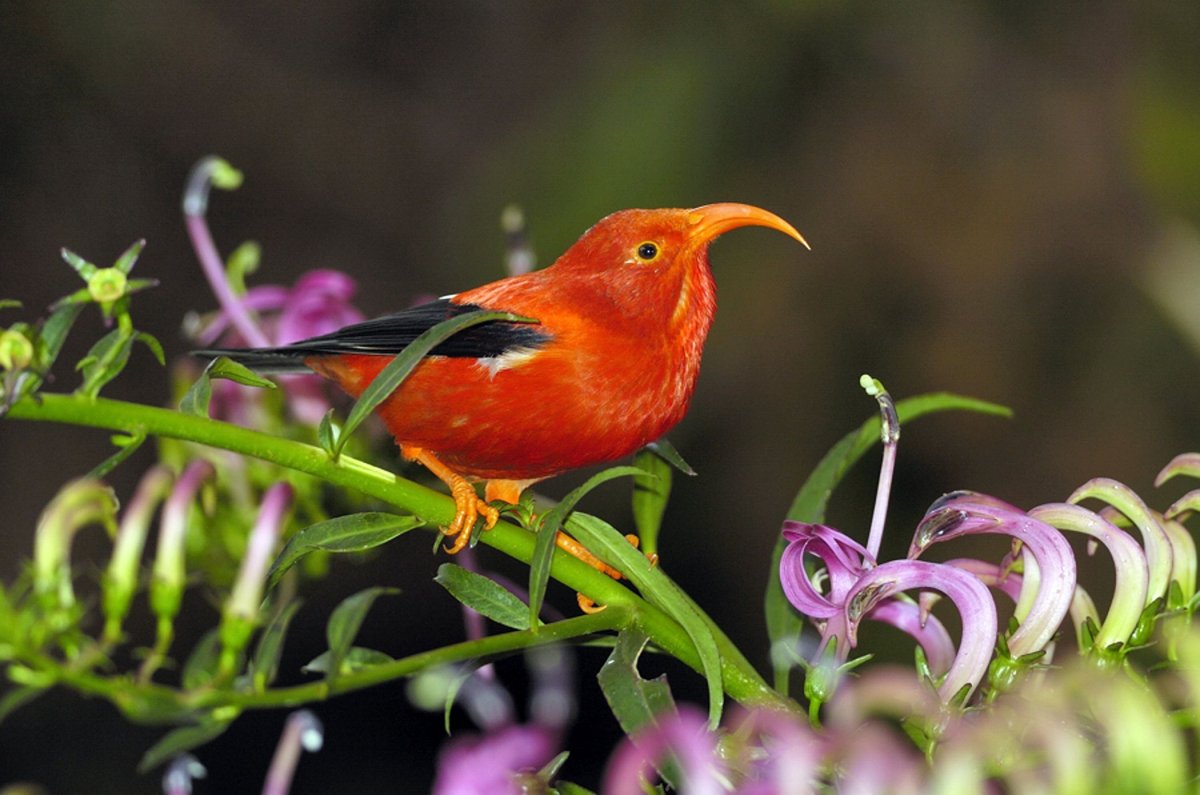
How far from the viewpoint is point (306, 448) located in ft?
2.40

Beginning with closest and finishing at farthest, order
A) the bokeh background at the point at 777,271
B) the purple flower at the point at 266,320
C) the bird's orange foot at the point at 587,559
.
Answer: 1. the bird's orange foot at the point at 587,559
2. the purple flower at the point at 266,320
3. the bokeh background at the point at 777,271

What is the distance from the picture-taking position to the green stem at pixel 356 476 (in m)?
0.71

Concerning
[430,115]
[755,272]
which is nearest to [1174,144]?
[755,272]

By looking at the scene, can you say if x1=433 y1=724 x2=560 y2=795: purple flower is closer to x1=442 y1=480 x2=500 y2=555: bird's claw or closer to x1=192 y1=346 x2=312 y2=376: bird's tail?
x1=442 y1=480 x2=500 y2=555: bird's claw

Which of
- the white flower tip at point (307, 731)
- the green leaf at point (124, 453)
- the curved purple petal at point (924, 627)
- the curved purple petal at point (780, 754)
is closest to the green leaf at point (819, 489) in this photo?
the curved purple petal at point (924, 627)

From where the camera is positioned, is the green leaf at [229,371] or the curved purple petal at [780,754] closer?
the curved purple petal at [780,754]

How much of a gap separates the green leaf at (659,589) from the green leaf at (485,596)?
51 mm

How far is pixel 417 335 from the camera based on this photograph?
2.78 feet

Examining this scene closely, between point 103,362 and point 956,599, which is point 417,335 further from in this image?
point 956,599

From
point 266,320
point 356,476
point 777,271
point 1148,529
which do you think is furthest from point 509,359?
point 777,271

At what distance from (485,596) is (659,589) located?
94mm

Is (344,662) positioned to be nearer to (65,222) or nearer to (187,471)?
(187,471)

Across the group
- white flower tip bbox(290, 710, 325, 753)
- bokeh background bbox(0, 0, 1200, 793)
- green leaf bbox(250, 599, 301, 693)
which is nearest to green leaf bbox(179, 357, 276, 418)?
green leaf bbox(250, 599, 301, 693)

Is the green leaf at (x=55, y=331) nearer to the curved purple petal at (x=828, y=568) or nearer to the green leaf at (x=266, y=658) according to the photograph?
the green leaf at (x=266, y=658)
